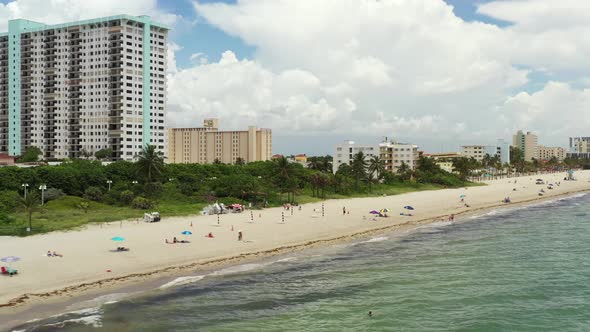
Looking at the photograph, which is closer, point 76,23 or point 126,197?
point 126,197

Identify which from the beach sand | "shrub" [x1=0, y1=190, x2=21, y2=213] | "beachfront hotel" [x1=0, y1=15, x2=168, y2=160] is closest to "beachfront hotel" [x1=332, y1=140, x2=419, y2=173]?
"beachfront hotel" [x1=0, y1=15, x2=168, y2=160]

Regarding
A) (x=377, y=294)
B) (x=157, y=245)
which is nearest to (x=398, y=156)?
(x=157, y=245)

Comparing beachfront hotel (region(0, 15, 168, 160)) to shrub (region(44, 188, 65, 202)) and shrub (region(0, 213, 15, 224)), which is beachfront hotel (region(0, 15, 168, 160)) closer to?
shrub (region(44, 188, 65, 202))

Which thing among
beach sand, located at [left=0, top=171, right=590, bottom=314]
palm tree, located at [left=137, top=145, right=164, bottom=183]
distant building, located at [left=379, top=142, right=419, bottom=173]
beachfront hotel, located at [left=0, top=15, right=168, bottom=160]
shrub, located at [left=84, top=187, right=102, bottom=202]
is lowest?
beach sand, located at [left=0, top=171, right=590, bottom=314]

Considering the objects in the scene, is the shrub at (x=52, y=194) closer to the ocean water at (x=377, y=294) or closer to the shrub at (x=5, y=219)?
the shrub at (x=5, y=219)

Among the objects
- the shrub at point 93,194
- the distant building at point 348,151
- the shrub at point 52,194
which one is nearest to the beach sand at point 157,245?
the shrub at point 93,194

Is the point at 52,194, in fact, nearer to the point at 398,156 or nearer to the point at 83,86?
the point at 83,86

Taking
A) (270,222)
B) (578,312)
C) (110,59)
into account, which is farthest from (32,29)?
(578,312)

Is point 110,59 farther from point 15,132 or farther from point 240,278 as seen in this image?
point 240,278
